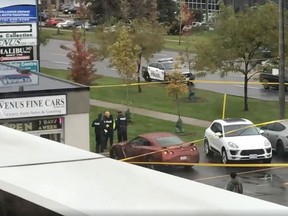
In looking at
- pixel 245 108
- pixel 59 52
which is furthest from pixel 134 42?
pixel 59 52

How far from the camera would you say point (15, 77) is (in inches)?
758

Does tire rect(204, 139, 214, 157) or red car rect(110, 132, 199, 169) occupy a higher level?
red car rect(110, 132, 199, 169)

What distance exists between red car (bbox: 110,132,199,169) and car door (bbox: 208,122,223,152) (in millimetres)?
1363

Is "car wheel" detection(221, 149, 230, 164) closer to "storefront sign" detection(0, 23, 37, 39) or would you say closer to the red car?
the red car

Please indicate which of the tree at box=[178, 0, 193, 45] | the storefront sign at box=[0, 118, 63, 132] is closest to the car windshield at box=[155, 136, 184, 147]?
the storefront sign at box=[0, 118, 63, 132]

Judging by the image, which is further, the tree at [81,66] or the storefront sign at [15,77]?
the tree at [81,66]

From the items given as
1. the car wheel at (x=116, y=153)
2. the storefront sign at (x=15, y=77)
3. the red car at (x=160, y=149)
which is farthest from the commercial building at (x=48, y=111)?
the car wheel at (x=116, y=153)

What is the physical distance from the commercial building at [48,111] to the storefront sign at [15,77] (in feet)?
1.87

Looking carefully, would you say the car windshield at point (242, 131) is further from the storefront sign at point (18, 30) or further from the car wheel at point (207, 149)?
the storefront sign at point (18, 30)

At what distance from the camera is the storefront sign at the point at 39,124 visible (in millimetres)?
16984

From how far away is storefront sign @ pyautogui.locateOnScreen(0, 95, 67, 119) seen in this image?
16703 millimetres

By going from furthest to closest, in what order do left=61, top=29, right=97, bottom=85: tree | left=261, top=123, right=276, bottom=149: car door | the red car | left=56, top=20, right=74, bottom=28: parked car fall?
1. left=56, top=20, right=74, bottom=28: parked car
2. left=61, top=29, right=97, bottom=85: tree
3. left=261, top=123, right=276, bottom=149: car door
4. the red car

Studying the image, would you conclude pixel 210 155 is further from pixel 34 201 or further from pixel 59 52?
pixel 59 52

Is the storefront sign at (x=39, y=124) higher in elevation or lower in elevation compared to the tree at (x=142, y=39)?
lower
